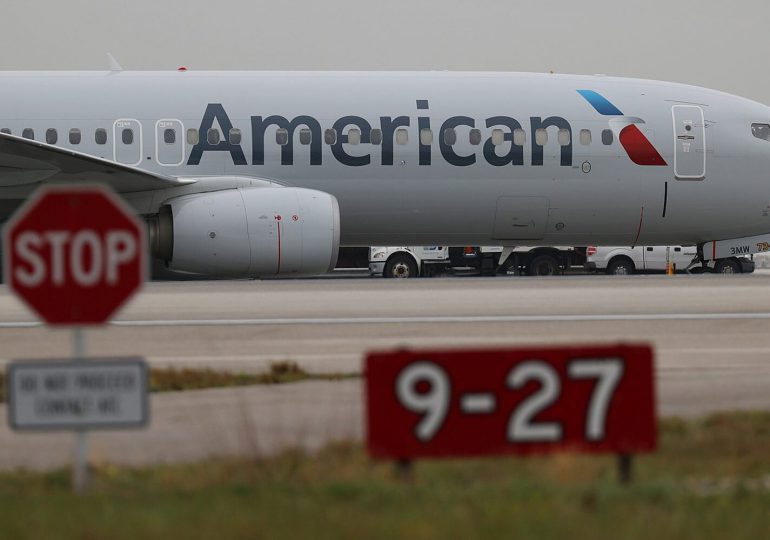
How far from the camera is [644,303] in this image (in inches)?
642

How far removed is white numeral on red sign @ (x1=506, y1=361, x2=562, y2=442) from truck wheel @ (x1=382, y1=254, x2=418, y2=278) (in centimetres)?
2897

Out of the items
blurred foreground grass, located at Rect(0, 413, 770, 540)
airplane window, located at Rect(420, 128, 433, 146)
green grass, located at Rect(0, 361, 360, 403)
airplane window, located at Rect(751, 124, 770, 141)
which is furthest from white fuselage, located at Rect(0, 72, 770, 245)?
blurred foreground grass, located at Rect(0, 413, 770, 540)

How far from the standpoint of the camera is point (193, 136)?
73.7 ft

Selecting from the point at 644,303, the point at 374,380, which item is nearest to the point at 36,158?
the point at 644,303

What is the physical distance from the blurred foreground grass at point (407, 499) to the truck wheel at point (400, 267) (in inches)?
1097

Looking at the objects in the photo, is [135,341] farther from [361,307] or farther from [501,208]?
[501,208]

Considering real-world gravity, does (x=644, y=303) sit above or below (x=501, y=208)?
below

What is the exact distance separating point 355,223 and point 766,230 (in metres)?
8.06

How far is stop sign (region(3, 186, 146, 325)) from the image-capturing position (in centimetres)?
595

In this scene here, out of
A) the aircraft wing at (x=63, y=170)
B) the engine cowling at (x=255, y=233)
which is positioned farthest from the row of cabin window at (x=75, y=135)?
the engine cowling at (x=255, y=233)

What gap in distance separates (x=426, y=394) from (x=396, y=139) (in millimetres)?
16785

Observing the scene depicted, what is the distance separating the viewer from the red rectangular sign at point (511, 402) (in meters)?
Result: 6.03

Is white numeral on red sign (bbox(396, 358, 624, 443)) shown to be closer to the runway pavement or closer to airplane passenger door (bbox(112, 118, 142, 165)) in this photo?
the runway pavement

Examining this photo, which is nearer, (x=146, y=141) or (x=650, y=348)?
(x=650, y=348)
